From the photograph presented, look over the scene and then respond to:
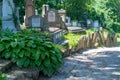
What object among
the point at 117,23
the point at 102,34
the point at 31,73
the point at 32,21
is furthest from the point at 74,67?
the point at 117,23

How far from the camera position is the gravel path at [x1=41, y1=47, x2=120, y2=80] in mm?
9034

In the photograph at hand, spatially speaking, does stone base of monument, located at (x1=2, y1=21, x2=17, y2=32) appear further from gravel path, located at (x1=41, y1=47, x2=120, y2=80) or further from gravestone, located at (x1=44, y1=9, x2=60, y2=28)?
gravestone, located at (x1=44, y1=9, x2=60, y2=28)

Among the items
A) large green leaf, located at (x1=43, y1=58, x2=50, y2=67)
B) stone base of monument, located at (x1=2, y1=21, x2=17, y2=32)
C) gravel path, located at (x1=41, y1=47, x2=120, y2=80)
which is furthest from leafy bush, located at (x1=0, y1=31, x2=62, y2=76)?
stone base of monument, located at (x1=2, y1=21, x2=17, y2=32)

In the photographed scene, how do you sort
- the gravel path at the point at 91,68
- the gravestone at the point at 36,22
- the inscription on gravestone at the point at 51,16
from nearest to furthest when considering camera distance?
the gravel path at the point at 91,68
the gravestone at the point at 36,22
the inscription on gravestone at the point at 51,16

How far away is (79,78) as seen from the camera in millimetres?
8891

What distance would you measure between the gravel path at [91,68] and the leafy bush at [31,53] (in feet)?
1.40

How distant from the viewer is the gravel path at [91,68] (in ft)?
29.6

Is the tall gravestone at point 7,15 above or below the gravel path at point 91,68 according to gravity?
above

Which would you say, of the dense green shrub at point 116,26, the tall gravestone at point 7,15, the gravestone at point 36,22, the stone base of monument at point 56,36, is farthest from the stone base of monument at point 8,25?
the dense green shrub at point 116,26

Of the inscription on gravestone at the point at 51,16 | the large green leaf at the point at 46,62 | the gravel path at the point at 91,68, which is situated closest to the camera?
the large green leaf at the point at 46,62

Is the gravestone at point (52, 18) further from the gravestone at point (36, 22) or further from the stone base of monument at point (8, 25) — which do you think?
the stone base of monument at point (8, 25)

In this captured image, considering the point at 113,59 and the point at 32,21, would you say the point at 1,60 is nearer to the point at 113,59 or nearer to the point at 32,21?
the point at 113,59

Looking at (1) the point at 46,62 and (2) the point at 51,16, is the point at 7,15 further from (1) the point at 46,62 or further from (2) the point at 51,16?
(2) the point at 51,16

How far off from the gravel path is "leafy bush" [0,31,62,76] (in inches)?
16.8
